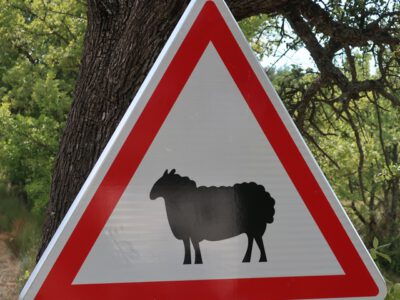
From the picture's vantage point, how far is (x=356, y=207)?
60.5 feet

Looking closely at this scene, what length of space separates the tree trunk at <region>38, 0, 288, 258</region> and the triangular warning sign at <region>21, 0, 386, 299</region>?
95 centimetres

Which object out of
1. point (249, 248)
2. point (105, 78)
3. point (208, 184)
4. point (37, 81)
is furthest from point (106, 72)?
point (37, 81)

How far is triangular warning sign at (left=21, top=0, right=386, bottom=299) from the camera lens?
1657 millimetres

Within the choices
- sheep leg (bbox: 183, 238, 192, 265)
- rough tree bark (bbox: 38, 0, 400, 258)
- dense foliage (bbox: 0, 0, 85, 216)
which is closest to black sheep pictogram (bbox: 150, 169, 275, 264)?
sheep leg (bbox: 183, 238, 192, 265)

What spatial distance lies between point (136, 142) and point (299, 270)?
611 millimetres

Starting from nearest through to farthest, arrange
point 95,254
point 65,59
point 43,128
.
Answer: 1. point 95,254
2. point 43,128
3. point 65,59

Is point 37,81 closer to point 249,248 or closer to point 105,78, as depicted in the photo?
point 105,78

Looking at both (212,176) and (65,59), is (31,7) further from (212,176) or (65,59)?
(212,176)

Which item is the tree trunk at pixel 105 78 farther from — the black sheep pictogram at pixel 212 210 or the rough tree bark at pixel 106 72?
the black sheep pictogram at pixel 212 210

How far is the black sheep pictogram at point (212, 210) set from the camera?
5.53 ft

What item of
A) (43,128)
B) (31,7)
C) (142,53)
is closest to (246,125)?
(142,53)

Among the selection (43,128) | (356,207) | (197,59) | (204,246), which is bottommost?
(356,207)

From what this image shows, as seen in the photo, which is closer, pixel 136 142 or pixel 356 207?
pixel 136 142

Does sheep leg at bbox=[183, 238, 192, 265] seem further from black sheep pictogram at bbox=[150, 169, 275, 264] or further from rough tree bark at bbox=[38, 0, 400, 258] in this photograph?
rough tree bark at bbox=[38, 0, 400, 258]
